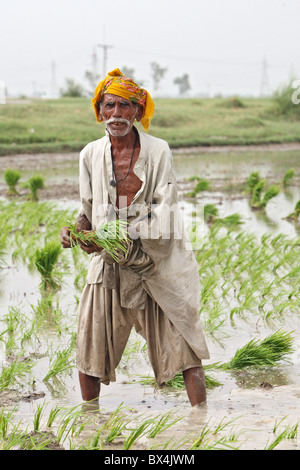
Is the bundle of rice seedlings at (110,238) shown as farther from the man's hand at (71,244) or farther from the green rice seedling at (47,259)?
the green rice seedling at (47,259)

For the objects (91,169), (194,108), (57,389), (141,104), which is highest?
(194,108)

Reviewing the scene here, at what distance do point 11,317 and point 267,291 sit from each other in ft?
6.28

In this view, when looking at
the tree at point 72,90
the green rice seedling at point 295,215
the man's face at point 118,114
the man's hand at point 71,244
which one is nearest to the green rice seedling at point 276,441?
the man's hand at point 71,244

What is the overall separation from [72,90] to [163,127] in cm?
1573

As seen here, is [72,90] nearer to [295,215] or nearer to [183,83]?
[295,215]

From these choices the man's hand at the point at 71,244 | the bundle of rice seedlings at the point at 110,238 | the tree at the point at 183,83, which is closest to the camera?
the bundle of rice seedlings at the point at 110,238

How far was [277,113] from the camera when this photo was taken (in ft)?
113

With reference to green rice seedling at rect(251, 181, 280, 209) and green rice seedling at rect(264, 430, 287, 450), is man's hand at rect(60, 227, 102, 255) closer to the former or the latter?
green rice seedling at rect(264, 430, 287, 450)

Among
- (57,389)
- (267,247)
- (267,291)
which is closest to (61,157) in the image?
(267,247)

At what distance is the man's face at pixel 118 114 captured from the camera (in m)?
3.38

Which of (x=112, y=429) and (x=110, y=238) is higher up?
(x=110, y=238)

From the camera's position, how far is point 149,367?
4152mm

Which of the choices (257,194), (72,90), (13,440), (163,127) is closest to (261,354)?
(13,440)
